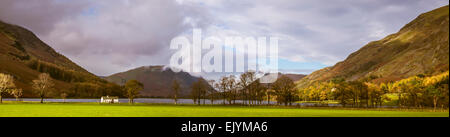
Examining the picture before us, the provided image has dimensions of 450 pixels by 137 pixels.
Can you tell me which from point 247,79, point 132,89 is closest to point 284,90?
point 247,79

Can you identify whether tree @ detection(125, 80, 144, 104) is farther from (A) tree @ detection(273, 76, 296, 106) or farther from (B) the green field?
(A) tree @ detection(273, 76, 296, 106)

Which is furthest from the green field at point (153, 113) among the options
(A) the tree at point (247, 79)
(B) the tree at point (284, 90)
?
(A) the tree at point (247, 79)

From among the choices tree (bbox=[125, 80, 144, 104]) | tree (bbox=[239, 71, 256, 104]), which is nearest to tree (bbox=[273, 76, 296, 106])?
tree (bbox=[239, 71, 256, 104])

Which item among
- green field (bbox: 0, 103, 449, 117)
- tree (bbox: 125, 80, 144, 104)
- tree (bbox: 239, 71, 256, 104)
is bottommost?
green field (bbox: 0, 103, 449, 117)

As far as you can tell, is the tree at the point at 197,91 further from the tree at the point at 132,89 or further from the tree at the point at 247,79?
the tree at the point at 132,89

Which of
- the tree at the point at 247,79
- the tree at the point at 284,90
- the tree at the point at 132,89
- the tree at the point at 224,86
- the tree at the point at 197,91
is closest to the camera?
the tree at the point at 132,89

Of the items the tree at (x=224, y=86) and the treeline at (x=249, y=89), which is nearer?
the treeline at (x=249, y=89)

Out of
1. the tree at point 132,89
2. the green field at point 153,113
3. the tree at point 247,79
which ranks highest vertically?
the tree at point 247,79

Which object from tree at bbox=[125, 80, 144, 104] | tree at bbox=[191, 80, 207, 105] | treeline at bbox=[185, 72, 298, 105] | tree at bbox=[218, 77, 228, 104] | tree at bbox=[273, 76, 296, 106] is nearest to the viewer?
tree at bbox=[125, 80, 144, 104]

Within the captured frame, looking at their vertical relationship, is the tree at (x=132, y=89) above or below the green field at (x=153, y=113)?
above
